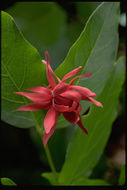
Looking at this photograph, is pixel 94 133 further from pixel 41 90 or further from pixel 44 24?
pixel 44 24

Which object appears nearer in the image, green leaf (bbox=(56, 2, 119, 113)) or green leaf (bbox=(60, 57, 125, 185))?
green leaf (bbox=(56, 2, 119, 113))

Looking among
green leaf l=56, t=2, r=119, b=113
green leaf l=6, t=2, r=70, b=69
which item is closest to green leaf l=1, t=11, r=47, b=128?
green leaf l=56, t=2, r=119, b=113

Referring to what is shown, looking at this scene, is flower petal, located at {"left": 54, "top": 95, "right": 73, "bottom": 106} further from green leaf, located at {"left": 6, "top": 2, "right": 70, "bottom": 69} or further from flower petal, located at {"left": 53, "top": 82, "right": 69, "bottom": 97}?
green leaf, located at {"left": 6, "top": 2, "right": 70, "bottom": 69}

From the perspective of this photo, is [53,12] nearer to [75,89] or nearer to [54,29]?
[54,29]

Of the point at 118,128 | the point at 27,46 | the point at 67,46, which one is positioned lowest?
the point at 118,128

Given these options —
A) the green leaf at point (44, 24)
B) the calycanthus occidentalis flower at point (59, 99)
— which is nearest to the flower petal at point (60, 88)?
the calycanthus occidentalis flower at point (59, 99)

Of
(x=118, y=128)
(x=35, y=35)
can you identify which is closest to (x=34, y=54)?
(x=35, y=35)

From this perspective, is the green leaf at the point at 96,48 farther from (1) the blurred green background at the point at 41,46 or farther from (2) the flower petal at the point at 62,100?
(1) the blurred green background at the point at 41,46
